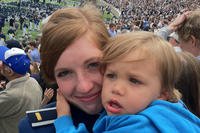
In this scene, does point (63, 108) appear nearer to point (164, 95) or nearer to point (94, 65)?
point (94, 65)

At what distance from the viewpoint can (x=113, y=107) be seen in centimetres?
152

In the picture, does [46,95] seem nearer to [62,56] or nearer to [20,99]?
[20,99]

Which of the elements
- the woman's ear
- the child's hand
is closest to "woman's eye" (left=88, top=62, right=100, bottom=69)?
the child's hand

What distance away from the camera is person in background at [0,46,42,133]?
3.99m

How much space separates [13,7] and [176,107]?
4379cm

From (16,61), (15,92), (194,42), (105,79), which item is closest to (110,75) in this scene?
(105,79)

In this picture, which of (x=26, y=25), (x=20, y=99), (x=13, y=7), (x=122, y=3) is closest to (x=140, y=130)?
(x=20, y=99)

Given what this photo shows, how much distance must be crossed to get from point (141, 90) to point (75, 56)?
29 cm

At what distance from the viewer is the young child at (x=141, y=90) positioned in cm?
147

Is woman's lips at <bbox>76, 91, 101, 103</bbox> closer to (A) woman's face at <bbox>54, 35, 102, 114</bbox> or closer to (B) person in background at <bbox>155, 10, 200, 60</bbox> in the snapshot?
(A) woman's face at <bbox>54, 35, 102, 114</bbox>

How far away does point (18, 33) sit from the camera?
1221 inches

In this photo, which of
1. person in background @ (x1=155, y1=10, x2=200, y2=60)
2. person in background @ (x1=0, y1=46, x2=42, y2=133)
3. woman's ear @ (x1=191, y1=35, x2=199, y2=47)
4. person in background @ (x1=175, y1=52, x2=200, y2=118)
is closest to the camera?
person in background @ (x1=175, y1=52, x2=200, y2=118)

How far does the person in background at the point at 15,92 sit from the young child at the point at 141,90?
2.50m

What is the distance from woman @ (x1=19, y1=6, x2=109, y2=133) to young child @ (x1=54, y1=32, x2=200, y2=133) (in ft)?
0.22
